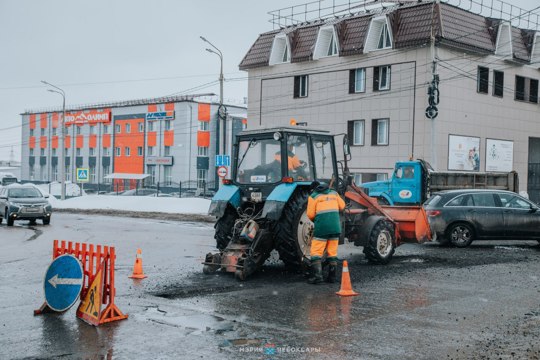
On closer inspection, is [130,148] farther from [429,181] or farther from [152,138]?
[429,181]

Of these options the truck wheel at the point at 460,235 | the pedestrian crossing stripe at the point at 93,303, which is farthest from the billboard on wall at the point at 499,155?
the pedestrian crossing stripe at the point at 93,303

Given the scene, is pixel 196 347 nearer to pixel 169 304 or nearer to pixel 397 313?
pixel 169 304

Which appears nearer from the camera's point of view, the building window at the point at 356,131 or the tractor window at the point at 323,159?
the tractor window at the point at 323,159

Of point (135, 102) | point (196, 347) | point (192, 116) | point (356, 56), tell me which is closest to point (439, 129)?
point (356, 56)

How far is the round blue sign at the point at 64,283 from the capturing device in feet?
27.3

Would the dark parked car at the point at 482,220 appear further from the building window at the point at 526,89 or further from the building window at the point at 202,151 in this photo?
the building window at the point at 202,151

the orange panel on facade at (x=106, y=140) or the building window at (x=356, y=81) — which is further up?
the building window at (x=356, y=81)

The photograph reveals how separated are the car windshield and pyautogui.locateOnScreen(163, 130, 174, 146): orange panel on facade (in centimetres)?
4154

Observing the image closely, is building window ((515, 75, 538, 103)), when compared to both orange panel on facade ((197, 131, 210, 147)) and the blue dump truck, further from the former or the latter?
orange panel on facade ((197, 131, 210, 147))

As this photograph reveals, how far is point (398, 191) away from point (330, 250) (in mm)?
14255

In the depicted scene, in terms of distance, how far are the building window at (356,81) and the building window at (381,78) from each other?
91 cm

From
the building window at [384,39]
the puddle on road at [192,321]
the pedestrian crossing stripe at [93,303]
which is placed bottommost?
the puddle on road at [192,321]

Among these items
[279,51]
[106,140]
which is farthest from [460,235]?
[106,140]

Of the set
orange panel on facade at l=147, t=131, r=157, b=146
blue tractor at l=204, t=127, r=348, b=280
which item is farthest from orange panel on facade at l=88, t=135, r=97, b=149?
blue tractor at l=204, t=127, r=348, b=280
